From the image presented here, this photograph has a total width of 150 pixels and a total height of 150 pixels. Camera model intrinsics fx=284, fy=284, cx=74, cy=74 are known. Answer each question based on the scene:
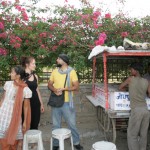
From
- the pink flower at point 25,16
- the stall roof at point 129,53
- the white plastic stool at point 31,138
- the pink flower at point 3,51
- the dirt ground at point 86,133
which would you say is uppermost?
the pink flower at point 25,16

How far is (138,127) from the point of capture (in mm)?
4652

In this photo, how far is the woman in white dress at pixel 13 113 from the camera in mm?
4223

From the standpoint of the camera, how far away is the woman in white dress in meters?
4.22

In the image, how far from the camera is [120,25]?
7203 millimetres

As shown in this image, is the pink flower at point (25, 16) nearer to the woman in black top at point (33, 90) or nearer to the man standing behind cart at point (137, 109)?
the woman in black top at point (33, 90)

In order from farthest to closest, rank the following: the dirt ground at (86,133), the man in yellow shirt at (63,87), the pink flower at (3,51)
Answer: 1. the pink flower at (3,51)
2. the dirt ground at (86,133)
3. the man in yellow shirt at (63,87)

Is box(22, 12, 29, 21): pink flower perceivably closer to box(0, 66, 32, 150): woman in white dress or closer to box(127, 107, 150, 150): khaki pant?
box(0, 66, 32, 150): woman in white dress

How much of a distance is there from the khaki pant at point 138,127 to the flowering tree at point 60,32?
261cm

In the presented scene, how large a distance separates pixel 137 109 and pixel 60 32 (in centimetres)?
325

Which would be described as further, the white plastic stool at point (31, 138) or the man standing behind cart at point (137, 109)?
the man standing behind cart at point (137, 109)

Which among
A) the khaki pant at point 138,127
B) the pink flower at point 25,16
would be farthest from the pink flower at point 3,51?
the khaki pant at point 138,127

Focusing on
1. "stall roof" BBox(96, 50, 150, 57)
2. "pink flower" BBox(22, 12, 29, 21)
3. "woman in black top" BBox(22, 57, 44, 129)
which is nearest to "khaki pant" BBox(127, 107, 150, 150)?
"stall roof" BBox(96, 50, 150, 57)

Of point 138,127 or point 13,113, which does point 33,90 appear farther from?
point 138,127

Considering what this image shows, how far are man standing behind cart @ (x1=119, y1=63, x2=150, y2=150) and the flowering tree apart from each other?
2411 millimetres
